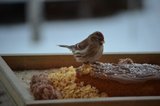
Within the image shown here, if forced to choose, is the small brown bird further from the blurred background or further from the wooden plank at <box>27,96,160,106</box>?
the blurred background

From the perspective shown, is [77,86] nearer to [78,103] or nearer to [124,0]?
[78,103]

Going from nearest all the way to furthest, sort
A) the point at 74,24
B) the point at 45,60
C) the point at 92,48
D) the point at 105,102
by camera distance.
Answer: the point at 105,102 < the point at 92,48 < the point at 45,60 < the point at 74,24

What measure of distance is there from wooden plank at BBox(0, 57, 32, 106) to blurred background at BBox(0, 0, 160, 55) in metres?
2.54

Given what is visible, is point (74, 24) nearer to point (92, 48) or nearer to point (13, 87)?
point (92, 48)

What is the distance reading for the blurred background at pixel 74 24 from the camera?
4.36m

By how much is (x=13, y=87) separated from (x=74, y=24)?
160 inches

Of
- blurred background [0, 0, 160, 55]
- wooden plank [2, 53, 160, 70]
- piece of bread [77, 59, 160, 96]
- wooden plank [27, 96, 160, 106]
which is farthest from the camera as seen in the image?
blurred background [0, 0, 160, 55]

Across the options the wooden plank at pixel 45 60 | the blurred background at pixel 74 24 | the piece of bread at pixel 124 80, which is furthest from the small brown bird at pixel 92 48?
the blurred background at pixel 74 24

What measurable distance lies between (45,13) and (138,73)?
4536 millimetres

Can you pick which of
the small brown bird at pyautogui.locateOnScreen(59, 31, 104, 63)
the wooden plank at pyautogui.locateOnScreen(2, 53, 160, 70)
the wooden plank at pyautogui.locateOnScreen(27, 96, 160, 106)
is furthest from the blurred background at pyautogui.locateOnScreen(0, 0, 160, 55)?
the wooden plank at pyautogui.locateOnScreen(27, 96, 160, 106)

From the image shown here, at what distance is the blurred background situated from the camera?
436 centimetres

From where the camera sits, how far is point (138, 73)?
1400 mm

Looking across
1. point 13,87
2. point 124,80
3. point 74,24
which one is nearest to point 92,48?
point 124,80

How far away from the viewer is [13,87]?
1.31 m
